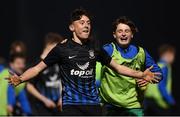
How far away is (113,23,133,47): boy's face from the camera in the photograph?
9.02 meters

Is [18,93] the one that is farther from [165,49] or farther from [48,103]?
[165,49]

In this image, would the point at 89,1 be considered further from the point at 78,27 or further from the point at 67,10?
the point at 67,10

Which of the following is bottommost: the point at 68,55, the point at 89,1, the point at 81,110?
the point at 81,110

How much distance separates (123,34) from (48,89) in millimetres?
2898

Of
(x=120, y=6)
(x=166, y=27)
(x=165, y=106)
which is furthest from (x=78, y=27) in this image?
(x=166, y=27)

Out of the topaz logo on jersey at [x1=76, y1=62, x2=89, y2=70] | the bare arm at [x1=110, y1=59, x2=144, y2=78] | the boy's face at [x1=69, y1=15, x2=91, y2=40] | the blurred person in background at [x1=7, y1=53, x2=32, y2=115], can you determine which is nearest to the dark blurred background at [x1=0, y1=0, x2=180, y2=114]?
the blurred person in background at [x1=7, y1=53, x2=32, y2=115]

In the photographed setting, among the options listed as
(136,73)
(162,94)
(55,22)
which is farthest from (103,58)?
(55,22)

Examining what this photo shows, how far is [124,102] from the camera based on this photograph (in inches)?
363

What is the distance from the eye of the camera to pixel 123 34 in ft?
29.6

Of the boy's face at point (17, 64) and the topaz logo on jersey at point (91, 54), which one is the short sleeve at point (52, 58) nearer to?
the topaz logo on jersey at point (91, 54)

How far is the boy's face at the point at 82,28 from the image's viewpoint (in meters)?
8.43

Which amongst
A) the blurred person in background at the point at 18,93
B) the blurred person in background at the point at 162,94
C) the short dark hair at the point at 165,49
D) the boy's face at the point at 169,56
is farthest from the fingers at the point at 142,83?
the short dark hair at the point at 165,49

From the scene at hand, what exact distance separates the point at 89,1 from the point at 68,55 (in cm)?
220

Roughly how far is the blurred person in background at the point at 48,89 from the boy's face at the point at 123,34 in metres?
2.39
